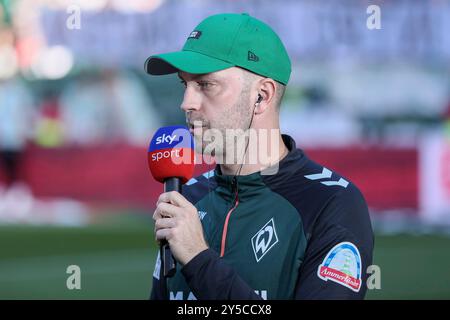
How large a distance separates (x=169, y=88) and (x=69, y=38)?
246cm

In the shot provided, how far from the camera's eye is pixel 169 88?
1644 cm

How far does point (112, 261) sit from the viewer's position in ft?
41.0

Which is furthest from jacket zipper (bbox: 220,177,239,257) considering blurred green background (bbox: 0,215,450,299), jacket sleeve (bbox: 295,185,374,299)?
blurred green background (bbox: 0,215,450,299)

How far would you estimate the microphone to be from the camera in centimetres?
320

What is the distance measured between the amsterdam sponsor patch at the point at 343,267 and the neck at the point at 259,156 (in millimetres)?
512

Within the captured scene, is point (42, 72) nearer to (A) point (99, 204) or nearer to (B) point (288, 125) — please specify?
(A) point (99, 204)

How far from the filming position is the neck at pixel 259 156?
11.0 ft

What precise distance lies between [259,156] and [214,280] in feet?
2.15

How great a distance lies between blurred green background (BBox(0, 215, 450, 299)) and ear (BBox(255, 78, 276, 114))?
20.5 feet

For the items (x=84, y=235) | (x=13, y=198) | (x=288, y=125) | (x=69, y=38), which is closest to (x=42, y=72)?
(x=69, y=38)

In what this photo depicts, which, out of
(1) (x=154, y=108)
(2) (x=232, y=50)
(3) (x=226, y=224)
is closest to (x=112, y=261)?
(1) (x=154, y=108)

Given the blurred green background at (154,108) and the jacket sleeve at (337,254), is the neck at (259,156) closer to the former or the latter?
the jacket sleeve at (337,254)

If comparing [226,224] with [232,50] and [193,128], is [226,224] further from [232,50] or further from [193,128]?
[232,50]
